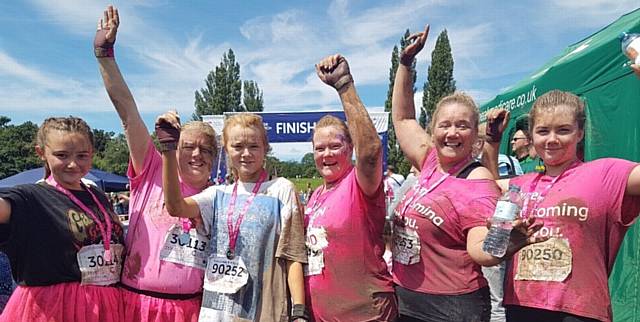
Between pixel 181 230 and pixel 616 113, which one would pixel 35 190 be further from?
pixel 616 113

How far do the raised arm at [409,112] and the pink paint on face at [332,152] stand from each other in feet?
1.66

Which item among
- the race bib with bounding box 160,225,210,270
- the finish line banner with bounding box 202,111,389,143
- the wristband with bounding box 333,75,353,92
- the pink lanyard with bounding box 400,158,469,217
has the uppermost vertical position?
the finish line banner with bounding box 202,111,389,143

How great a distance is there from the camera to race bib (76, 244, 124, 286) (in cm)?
230

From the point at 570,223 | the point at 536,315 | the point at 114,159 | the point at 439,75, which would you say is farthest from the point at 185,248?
the point at 114,159

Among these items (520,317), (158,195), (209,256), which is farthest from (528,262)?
(158,195)

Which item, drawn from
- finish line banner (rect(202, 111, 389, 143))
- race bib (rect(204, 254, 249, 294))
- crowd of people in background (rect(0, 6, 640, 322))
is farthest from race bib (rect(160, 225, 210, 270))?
finish line banner (rect(202, 111, 389, 143))

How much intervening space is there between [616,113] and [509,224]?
3.03 m

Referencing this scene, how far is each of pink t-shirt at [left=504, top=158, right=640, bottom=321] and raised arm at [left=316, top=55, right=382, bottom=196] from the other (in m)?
0.76

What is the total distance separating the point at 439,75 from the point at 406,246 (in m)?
36.3

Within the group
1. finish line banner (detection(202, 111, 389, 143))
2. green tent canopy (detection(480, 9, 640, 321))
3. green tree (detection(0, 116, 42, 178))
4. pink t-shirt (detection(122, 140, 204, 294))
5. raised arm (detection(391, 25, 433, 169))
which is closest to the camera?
pink t-shirt (detection(122, 140, 204, 294))

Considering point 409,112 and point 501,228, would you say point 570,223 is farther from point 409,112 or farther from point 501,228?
point 409,112

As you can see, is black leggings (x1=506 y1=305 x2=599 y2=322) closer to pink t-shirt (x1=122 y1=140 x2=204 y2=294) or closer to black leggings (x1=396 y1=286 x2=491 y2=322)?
black leggings (x1=396 y1=286 x2=491 y2=322)

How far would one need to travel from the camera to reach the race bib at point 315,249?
2246 mm

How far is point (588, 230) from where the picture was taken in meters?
2.03
